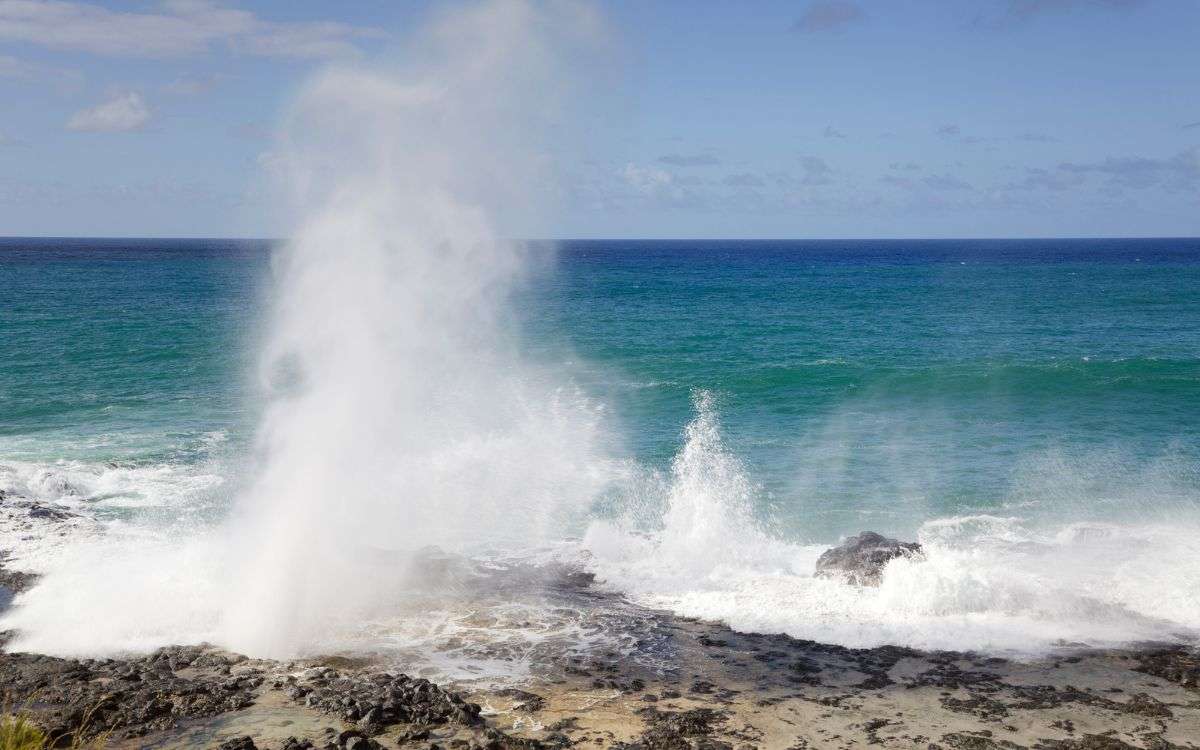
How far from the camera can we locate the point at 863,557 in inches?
717

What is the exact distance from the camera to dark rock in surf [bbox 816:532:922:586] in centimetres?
1781

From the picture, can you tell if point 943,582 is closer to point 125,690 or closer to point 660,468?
point 660,468

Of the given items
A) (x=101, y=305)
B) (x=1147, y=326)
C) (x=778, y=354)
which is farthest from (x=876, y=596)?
(x=101, y=305)

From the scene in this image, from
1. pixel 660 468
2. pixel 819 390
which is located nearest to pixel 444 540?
pixel 660 468

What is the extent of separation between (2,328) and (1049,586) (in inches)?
2281

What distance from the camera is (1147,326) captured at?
5497cm

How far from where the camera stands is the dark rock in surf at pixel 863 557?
58.4 feet

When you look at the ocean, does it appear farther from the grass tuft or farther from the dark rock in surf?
the grass tuft

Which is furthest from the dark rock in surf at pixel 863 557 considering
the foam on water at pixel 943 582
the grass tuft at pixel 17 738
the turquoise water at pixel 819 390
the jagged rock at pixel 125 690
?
the grass tuft at pixel 17 738

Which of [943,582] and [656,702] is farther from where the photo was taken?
[943,582]

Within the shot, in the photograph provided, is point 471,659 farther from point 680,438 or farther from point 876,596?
point 680,438

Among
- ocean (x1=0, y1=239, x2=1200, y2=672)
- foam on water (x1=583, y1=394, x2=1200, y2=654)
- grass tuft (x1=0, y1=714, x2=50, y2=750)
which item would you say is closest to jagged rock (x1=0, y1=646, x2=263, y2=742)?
ocean (x1=0, y1=239, x2=1200, y2=672)

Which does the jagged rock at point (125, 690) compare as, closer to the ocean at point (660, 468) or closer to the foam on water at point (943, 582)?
the ocean at point (660, 468)

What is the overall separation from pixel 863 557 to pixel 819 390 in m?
19.6
